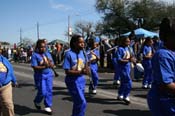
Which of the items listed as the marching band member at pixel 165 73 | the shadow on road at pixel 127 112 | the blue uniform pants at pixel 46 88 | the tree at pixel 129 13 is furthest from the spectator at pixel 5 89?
the tree at pixel 129 13

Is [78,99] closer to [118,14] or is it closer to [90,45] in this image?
[90,45]

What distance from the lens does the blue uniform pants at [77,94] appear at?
7.38 m

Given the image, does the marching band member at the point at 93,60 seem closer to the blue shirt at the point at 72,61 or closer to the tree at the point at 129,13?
the blue shirt at the point at 72,61

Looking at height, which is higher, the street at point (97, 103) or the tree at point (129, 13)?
the tree at point (129, 13)

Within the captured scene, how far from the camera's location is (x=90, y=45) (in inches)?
494

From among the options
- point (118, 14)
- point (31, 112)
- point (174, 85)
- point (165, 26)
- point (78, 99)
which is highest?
point (118, 14)

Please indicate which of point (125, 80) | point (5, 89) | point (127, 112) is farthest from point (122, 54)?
point (5, 89)

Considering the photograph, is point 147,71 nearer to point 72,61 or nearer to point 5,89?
point 72,61

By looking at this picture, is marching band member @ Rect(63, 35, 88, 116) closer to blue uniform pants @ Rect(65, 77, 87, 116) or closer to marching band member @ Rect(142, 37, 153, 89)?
blue uniform pants @ Rect(65, 77, 87, 116)

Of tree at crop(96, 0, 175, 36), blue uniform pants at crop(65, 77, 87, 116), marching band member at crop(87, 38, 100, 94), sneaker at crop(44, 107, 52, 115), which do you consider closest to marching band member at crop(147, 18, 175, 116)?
blue uniform pants at crop(65, 77, 87, 116)

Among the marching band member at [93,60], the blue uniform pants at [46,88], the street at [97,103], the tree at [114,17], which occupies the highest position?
the tree at [114,17]

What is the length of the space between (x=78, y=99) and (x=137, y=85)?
24.0ft

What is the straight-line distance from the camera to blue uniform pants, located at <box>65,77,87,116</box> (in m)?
7.38

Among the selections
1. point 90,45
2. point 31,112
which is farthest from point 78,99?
point 90,45
